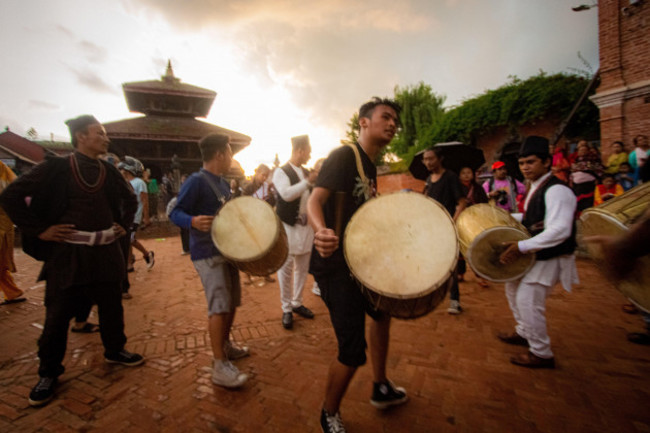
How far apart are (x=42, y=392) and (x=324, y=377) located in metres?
2.25

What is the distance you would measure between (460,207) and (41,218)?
14.0 ft

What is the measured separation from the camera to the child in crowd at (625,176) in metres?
6.56

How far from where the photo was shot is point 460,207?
3660 mm

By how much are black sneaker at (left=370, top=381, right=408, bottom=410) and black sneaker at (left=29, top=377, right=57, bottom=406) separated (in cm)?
257

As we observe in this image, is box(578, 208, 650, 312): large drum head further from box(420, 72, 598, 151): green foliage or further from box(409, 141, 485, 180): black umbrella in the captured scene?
box(420, 72, 598, 151): green foliage

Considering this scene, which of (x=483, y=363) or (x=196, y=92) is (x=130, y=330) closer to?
(x=483, y=363)

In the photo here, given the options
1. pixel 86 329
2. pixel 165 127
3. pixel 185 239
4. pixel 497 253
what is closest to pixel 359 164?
pixel 497 253

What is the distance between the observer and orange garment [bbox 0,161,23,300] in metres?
4.20

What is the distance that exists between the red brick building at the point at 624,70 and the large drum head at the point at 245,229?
39.3 ft

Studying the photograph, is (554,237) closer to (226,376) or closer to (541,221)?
(541,221)

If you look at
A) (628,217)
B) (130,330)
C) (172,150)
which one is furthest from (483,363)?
(172,150)

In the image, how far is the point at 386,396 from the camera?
85.0 inches

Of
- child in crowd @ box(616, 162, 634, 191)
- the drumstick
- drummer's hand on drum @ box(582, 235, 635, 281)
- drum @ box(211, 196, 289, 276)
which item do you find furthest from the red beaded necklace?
child in crowd @ box(616, 162, 634, 191)

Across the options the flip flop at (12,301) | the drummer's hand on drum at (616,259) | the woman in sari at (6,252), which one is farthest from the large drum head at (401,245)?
the flip flop at (12,301)
